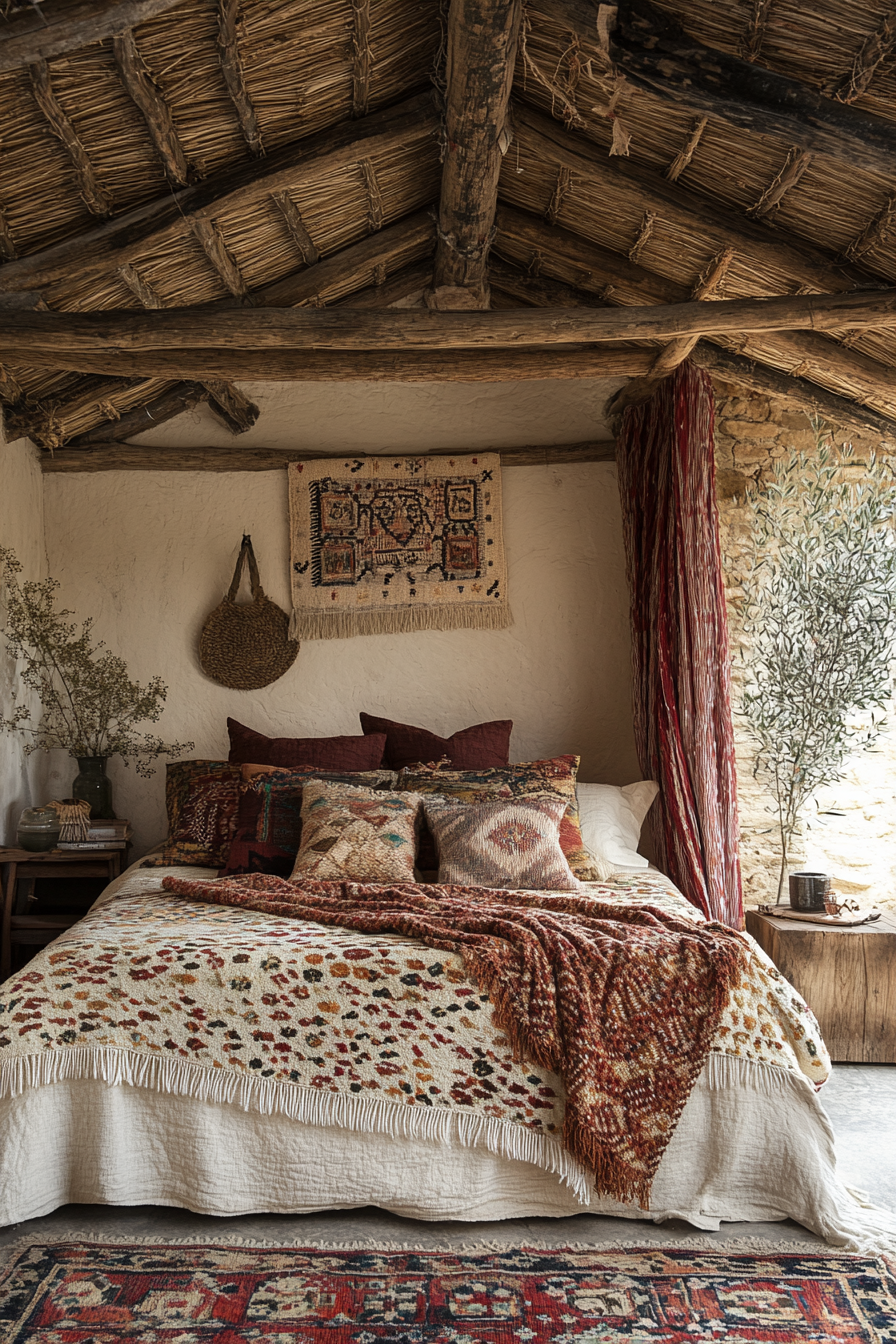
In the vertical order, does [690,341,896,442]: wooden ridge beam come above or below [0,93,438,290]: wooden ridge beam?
below

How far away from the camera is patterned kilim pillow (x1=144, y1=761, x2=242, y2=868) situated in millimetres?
3713

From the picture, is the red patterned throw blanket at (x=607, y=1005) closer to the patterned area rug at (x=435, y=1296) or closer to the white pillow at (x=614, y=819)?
the patterned area rug at (x=435, y=1296)

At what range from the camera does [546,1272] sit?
224 cm

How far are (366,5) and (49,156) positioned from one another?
1021 millimetres

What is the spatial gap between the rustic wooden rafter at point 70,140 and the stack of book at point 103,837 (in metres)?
2.31

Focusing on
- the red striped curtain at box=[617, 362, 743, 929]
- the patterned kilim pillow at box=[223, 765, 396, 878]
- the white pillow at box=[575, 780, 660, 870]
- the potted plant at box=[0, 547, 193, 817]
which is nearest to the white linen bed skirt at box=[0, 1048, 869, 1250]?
the patterned kilim pillow at box=[223, 765, 396, 878]

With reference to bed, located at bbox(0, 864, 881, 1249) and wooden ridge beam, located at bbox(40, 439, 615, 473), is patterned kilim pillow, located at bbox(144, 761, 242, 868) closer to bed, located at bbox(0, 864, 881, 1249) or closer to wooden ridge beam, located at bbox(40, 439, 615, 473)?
bed, located at bbox(0, 864, 881, 1249)

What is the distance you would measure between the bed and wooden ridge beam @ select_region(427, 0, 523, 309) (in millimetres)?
2424

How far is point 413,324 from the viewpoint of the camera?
11.1 feet

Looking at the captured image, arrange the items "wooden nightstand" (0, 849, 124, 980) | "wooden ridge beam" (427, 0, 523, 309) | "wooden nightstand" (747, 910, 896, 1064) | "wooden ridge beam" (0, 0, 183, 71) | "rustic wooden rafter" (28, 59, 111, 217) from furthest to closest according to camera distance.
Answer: "wooden nightstand" (0, 849, 124, 980) < "wooden nightstand" (747, 910, 896, 1064) < "rustic wooden rafter" (28, 59, 111, 217) < "wooden ridge beam" (427, 0, 523, 309) < "wooden ridge beam" (0, 0, 183, 71)

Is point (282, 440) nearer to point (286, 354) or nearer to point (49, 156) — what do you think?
point (286, 354)

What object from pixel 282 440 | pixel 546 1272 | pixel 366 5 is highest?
pixel 366 5

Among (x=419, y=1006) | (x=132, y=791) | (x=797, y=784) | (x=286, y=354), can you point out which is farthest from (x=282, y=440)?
(x=419, y=1006)

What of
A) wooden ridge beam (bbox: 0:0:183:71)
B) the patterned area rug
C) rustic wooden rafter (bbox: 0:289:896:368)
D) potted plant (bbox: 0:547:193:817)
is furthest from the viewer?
potted plant (bbox: 0:547:193:817)
